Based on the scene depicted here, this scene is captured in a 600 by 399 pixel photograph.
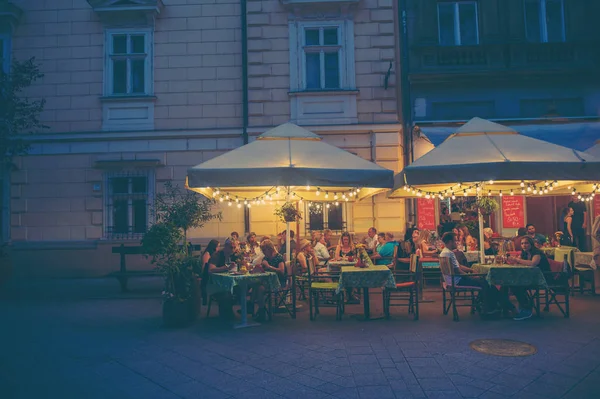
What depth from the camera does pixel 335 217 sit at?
12.0m

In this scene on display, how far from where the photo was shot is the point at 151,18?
12.1 meters

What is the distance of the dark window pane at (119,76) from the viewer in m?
12.3

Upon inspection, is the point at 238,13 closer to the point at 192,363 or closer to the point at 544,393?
the point at 192,363

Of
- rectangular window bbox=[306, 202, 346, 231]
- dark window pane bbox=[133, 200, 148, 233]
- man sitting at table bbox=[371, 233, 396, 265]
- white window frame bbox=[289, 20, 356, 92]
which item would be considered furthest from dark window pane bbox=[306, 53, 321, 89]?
dark window pane bbox=[133, 200, 148, 233]

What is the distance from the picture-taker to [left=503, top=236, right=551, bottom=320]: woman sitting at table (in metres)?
7.12

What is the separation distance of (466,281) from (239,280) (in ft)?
12.0

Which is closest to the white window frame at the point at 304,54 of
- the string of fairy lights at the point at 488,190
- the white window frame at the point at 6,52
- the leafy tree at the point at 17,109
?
the string of fairy lights at the point at 488,190

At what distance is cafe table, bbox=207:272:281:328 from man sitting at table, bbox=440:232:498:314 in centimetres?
282

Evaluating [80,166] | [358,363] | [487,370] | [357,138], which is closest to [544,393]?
[487,370]

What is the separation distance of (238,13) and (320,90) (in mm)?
3050

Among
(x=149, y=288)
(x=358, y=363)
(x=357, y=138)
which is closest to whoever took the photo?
(x=358, y=363)

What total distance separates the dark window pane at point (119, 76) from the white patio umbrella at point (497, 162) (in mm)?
8567

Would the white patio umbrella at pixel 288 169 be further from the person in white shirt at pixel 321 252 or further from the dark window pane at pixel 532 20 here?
the dark window pane at pixel 532 20

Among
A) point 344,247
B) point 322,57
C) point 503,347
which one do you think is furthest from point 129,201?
point 503,347
